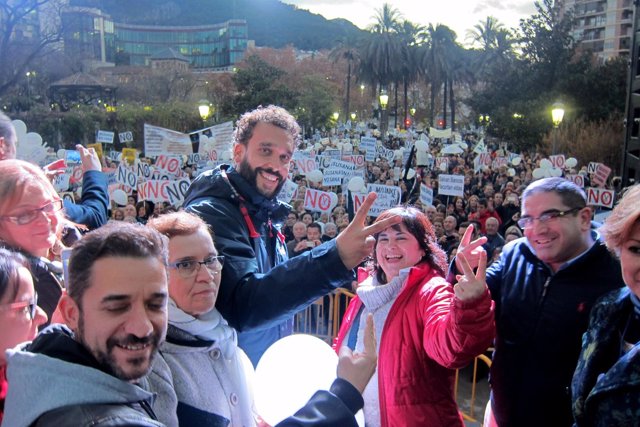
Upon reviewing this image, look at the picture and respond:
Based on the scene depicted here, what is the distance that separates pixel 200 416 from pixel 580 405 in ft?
3.98

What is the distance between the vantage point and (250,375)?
6.26ft

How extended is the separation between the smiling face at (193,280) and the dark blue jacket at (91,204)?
5.46ft

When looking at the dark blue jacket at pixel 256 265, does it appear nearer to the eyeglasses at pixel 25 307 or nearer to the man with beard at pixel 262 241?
the man with beard at pixel 262 241

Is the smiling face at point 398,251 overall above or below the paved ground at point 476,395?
above

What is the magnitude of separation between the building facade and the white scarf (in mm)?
82700

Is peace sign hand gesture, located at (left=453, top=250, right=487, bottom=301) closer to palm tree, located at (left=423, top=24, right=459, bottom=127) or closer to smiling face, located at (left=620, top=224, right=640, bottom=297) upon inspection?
smiling face, located at (left=620, top=224, right=640, bottom=297)

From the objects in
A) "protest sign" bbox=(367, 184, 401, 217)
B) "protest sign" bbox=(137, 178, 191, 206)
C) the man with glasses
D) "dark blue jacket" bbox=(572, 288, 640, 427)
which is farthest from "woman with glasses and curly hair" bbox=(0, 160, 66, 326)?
"protest sign" bbox=(137, 178, 191, 206)

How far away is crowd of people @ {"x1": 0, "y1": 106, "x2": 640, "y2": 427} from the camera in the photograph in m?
1.29

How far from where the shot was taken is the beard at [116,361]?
4.15 feet

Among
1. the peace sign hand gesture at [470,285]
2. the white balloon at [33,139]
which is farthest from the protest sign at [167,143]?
the peace sign hand gesture at [470,285]

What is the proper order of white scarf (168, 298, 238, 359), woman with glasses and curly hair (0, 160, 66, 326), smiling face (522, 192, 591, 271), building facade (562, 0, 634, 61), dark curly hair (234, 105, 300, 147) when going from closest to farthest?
white scarf (168, 298, 238, 359) < woman with glasses and curly hair (0, 160, 66, 326) < dark curly hair (234, 105, 300, 147) < smiling face (522, 192, 591, 271) < building facade (562, 0, 634, 61)

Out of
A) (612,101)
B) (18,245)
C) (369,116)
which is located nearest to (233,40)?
(369,116)

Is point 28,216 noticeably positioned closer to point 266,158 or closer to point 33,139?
point 266,158

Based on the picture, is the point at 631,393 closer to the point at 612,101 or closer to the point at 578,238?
the point at 578,238
